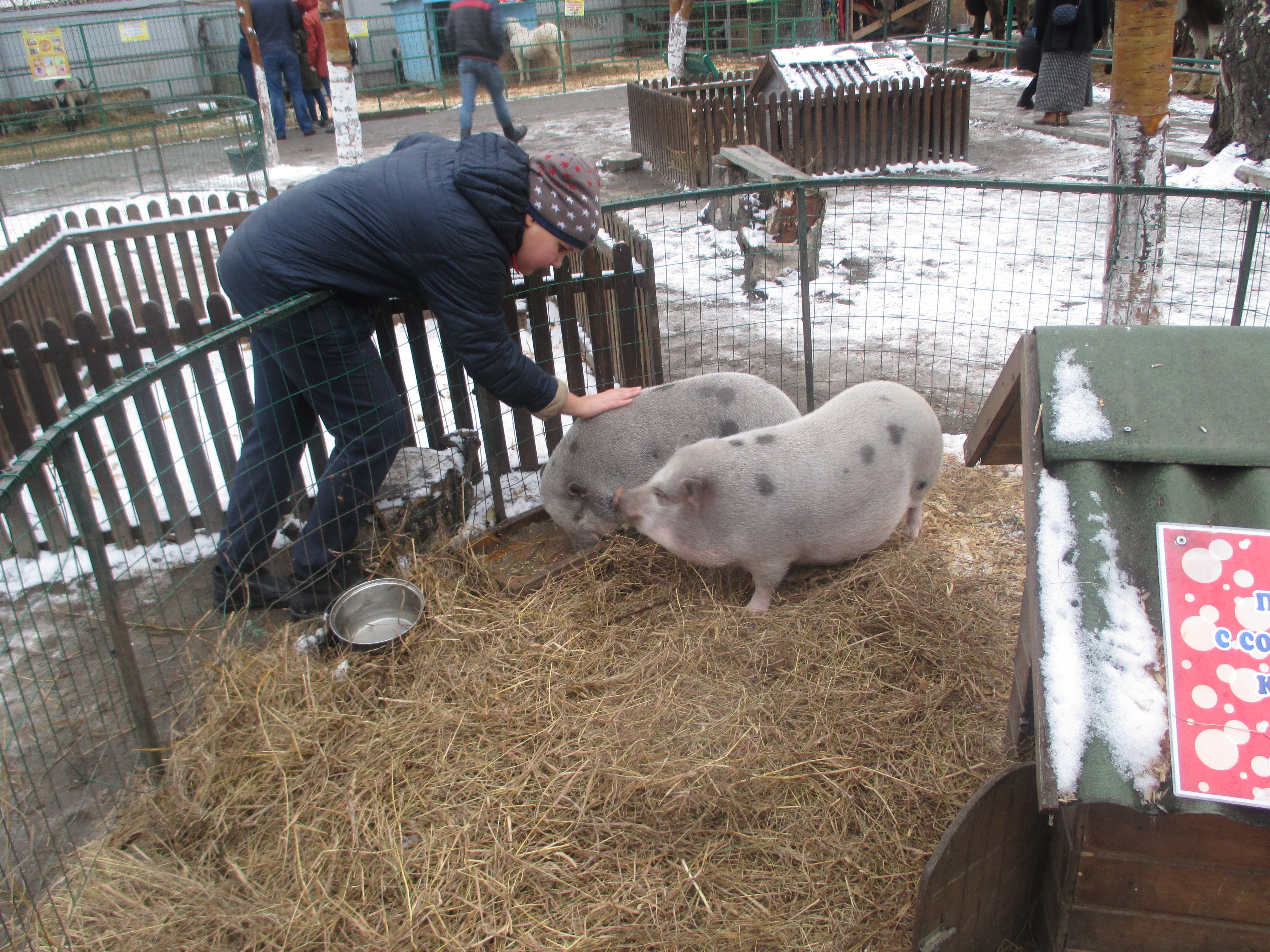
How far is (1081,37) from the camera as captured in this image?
1226 cm

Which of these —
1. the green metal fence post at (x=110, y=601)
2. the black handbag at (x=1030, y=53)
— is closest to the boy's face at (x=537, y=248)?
the green metal fence post at (x=110, y=601)

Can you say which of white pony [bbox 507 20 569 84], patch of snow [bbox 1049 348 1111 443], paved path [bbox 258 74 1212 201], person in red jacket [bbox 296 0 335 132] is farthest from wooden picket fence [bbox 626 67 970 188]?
white pony [bbox 507 20 569 84]

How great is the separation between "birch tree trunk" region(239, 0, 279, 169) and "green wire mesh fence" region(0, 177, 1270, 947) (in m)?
6.47

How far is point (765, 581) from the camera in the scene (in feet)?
12.9

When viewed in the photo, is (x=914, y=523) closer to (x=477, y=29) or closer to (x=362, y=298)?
(x=362, y=298)

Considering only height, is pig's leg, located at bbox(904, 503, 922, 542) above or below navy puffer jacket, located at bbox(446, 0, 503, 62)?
below

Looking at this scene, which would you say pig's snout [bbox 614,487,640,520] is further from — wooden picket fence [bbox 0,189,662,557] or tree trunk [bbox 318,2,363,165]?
tree trunk [bbox 318,2,363,165]

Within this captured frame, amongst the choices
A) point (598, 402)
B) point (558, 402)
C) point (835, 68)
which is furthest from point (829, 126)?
point (558, 402)

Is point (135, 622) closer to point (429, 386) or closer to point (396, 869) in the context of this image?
point (429, 386)

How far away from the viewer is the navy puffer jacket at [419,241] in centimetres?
338

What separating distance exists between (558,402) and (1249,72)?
10306mm

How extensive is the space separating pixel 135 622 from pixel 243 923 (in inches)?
81.8

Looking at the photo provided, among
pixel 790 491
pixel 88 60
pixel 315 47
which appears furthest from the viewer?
pixel 88 60

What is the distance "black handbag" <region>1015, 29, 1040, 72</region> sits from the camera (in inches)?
544
